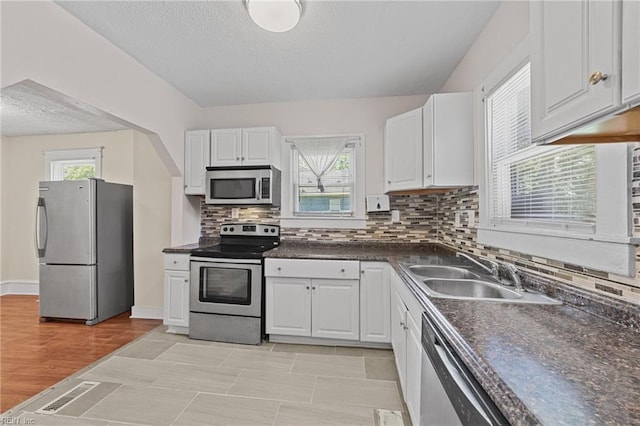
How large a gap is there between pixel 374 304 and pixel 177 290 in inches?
77.1

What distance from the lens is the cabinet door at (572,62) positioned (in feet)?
2.11

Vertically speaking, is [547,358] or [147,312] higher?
[547,358]

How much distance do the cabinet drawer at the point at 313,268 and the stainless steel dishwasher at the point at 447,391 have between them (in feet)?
4.25

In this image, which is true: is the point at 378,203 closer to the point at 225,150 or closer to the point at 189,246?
the point at 225,150

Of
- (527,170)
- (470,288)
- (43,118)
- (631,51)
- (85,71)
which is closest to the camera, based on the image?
(631,51)

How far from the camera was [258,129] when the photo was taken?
3.08 metres

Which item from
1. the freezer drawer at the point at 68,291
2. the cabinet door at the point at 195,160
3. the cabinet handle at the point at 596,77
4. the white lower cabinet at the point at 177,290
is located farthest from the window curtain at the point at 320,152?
the freezer drawer at the point at 68,291

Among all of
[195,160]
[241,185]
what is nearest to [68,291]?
[195,160]

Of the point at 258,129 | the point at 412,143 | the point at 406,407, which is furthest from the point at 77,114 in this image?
the point at 406,407

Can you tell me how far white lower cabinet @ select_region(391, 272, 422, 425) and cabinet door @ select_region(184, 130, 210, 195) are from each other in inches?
93.9

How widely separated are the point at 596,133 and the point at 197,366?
2742 millimetres

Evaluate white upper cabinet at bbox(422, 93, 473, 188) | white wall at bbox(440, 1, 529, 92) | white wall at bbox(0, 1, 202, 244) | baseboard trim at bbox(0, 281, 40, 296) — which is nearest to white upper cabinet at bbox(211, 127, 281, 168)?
white wall at bbox(0, 1, 202, 244)

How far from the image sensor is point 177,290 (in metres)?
2.91

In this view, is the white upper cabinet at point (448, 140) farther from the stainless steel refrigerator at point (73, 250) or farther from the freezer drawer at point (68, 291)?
the freezer drawer at point (68, 291)
